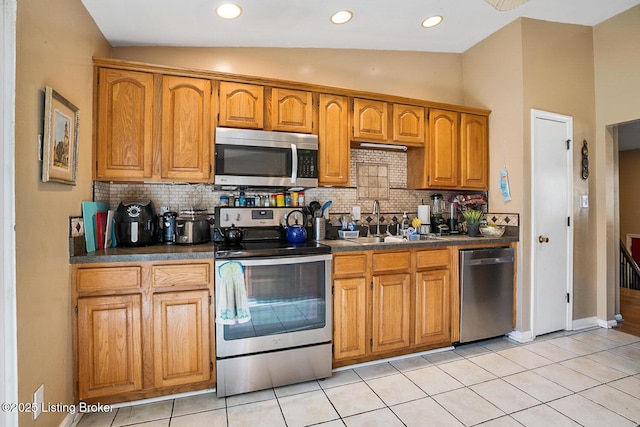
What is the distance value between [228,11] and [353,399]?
9.26ft

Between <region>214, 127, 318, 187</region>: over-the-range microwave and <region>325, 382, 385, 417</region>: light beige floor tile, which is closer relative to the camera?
<region>325, 382, 385, 417</region>: light beige floor tile

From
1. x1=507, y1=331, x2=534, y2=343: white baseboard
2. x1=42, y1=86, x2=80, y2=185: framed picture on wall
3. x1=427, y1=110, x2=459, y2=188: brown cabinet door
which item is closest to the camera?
x1=42, y1=86, x2=80, y2=185: framed picture on wall

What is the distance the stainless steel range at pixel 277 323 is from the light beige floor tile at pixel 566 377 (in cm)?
164

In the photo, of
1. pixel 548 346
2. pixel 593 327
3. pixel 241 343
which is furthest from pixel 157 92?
pixel 593 327

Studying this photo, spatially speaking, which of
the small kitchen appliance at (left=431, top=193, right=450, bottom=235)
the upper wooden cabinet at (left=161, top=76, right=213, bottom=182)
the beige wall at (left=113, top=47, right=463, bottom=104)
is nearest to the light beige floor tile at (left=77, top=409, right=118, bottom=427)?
the upper wooden cabinet at (left=161, top=76, right=213, bottom=182)

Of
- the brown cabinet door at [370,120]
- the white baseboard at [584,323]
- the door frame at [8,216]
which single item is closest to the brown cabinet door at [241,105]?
the brown cabinet door at [370,120]

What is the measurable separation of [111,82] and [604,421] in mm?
3765

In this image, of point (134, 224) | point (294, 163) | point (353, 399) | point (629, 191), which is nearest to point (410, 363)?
point (353, 399)

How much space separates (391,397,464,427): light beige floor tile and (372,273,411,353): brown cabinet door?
531 millimetres

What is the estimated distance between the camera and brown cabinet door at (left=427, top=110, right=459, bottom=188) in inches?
121

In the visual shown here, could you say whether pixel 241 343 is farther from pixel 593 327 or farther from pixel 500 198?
pixel 593 327

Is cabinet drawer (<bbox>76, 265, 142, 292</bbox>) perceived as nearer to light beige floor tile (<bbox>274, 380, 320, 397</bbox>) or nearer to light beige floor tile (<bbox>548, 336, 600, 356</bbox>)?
light beige floor tile (<bbox>274, 380, 320, 397</bbox>)

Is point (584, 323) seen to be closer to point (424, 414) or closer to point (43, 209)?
point (424, 414)

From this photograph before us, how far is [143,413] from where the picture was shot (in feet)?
6.11
